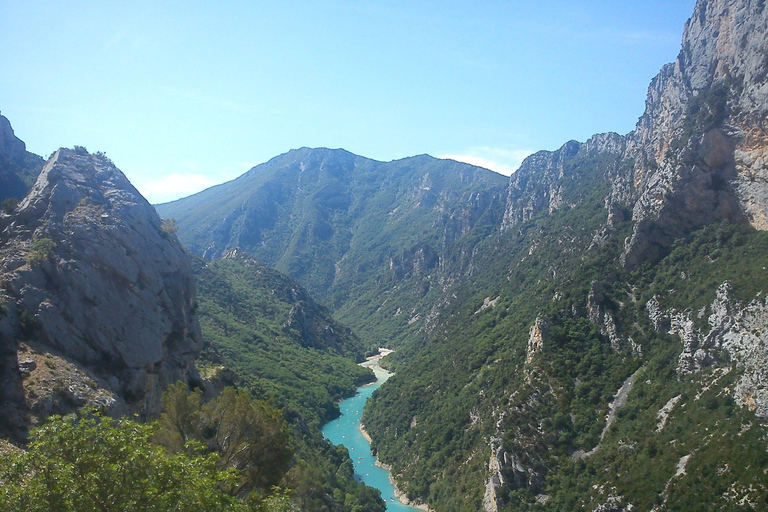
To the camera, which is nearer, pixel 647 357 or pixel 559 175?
pixel 647 357

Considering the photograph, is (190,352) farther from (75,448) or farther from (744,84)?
(744,84)

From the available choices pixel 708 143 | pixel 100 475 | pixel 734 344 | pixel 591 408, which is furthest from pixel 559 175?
pixel 100 475

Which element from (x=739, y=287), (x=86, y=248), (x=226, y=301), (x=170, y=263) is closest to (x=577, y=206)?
(x=739, y=287)

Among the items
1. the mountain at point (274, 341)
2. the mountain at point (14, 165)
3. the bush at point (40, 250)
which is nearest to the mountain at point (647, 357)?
the mountain at point (274, 341)

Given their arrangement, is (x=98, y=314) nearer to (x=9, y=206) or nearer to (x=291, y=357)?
(x=9, y=206)

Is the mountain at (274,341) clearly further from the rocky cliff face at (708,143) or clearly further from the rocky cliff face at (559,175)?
the rocky cliff face at (559,175)

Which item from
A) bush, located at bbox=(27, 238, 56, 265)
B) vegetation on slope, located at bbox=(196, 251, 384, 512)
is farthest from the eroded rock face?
bush, located at bbox=(27, 238, 56, 265)
